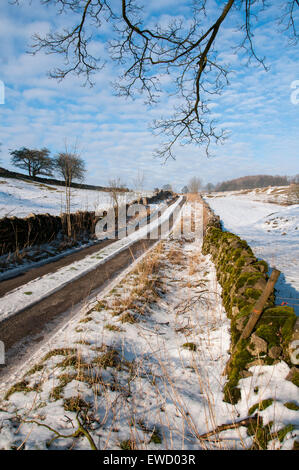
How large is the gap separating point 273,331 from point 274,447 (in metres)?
1.03

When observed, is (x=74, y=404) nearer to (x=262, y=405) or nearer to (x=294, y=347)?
(x=262, y=405)

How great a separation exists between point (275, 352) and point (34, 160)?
44.2 metres

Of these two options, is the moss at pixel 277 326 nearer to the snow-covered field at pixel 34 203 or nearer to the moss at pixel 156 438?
the moss at pixel 156 438

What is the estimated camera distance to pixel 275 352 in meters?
2.29

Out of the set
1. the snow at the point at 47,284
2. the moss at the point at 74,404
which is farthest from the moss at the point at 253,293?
the snow at the point at 47,284

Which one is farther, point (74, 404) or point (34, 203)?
point (34, 203)

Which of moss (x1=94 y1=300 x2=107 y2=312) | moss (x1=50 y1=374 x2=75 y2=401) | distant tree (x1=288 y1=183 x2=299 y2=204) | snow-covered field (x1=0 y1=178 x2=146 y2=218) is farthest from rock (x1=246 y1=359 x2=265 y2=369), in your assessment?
distant tree (x1=288 y1=183 x2=299 y2=204)

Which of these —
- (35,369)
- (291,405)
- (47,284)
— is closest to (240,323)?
(291,405)

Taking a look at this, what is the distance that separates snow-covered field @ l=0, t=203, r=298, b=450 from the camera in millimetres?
1924

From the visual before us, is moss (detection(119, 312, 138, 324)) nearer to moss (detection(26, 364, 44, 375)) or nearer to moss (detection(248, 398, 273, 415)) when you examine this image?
moss (detection(26, 364, 44, 375))

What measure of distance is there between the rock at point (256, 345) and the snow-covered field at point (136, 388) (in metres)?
0.16

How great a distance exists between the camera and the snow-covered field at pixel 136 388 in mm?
1924
